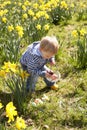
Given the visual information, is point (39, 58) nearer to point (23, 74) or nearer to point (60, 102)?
point (23, 74)

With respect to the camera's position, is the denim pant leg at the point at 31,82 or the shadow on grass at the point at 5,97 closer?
the denim pant leg at the point at 31,82

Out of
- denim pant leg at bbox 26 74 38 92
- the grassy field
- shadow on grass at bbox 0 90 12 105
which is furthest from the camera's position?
shadow on grass at bbox 0 90 12 105

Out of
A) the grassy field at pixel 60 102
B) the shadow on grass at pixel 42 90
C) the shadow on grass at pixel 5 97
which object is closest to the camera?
the grassy field at pixel 60 102

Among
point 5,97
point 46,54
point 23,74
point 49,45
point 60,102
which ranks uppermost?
point 49,45

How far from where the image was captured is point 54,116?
3746 mm

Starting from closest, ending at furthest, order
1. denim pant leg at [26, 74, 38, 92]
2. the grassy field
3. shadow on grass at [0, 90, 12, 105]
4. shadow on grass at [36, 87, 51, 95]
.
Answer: the grassy field → denim pant leg at [26, 74, 38, 92] → shadow on grass at [0, 90, 12, 105] → shadow on grass at [36, 87, 51, 95]

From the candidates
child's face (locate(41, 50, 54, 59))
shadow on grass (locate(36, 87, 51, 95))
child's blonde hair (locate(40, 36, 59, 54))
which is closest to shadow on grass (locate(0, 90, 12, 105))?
shadow on grass (locate(36, 87, 51, 95))

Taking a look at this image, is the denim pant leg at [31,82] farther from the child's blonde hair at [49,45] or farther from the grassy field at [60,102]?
the child's blonde hair at [49,45]

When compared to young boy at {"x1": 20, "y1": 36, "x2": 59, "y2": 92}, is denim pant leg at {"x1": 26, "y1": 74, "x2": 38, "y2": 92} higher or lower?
lower

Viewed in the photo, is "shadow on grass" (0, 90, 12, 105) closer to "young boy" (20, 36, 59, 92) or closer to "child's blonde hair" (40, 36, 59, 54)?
"young boy" (20, 36, 59, 92)

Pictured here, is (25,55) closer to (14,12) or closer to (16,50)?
(16,50)

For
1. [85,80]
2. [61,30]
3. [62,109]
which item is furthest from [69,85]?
[61,30]

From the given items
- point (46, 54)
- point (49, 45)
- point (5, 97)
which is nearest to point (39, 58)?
point (46, 54)

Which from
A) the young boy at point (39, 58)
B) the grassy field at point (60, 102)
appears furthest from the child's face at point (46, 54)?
the grassy field at point (60, 102)
